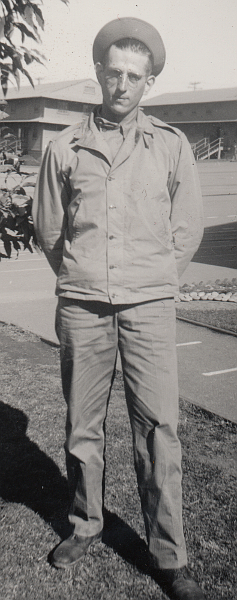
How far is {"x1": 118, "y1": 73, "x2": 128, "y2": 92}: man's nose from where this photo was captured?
8.58ft

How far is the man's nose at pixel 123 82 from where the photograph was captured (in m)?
2.62

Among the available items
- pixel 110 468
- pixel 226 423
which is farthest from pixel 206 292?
pixel 110 468

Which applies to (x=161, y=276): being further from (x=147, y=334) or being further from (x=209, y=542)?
(x=209, y=542)

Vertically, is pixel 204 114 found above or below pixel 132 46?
below

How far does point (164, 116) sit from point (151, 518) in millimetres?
44025

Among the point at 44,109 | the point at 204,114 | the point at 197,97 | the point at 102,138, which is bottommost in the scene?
the point at 204,114

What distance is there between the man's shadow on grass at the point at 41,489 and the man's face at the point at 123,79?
192cm

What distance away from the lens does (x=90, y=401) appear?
9.08 ft

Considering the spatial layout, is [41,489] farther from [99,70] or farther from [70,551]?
[99,70]

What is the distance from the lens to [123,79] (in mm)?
2621

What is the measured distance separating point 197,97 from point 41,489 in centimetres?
4548

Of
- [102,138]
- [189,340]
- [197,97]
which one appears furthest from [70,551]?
[197,97]

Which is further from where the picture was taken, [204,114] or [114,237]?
[204,114]

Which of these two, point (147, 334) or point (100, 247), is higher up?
point (100, 247)
